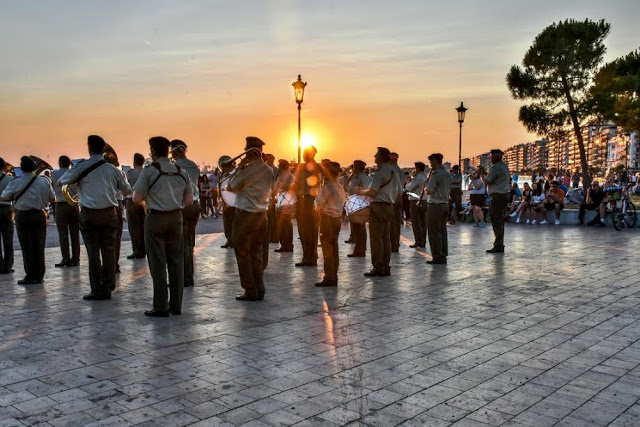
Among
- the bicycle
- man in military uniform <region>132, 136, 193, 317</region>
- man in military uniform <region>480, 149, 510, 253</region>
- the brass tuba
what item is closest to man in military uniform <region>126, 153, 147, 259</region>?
the brass tuba

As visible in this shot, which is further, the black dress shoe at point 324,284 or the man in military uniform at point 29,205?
the man in military uniform at point 29,205

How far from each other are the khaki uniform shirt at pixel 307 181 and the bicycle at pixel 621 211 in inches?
443

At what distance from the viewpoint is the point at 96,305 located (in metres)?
8.04

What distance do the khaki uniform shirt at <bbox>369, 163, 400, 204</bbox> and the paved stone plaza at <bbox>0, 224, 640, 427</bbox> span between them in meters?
1.27

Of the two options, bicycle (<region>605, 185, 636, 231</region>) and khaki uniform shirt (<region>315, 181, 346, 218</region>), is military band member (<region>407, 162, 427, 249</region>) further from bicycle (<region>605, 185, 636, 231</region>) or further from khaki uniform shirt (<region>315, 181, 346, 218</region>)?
bicycle (<region>605, 185, 636, 231</region>)

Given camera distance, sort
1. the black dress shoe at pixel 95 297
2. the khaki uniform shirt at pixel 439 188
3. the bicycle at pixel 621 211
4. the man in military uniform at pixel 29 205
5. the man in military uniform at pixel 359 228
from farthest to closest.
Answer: the bicycle at pixel 621 211 → the man in military uniform at pixel 359 228 → the khaki uniform shirt at pixel 439 188 → the man in military uniform at pixel 29 205 → the black dress shoe at pixel 95 297

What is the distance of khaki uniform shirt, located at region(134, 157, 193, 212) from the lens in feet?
24.1

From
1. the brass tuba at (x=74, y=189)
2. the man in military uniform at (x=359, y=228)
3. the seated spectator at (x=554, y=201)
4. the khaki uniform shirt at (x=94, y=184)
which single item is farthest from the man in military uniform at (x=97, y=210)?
the seated spectator at (x=554, y=201)

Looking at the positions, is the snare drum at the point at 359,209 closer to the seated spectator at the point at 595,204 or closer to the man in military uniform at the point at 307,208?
the man in military uniform at the point at 307,208

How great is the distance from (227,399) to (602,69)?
3268 cm

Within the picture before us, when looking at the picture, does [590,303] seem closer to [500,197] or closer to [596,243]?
[500,197]

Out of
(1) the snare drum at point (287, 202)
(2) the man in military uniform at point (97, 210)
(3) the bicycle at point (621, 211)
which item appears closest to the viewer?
(2) the man in military uniform at point (97, 210)

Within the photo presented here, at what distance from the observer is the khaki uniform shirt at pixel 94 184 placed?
823 cm

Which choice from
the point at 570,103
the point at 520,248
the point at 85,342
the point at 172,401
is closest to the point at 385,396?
the point at 172,401
